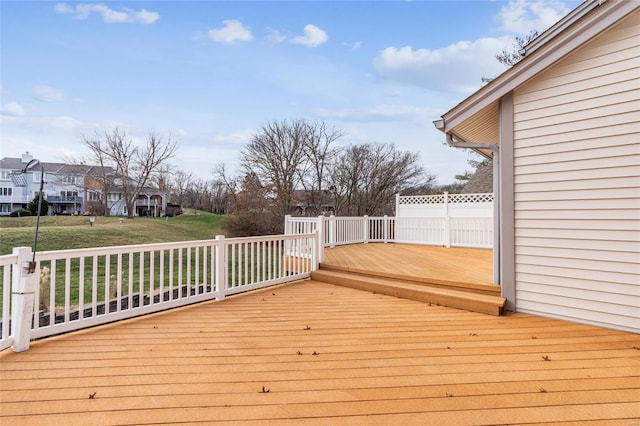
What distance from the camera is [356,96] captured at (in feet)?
54.2

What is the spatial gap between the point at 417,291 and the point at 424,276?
499 mm

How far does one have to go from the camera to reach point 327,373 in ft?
7.78

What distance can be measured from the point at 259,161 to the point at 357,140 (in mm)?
6178

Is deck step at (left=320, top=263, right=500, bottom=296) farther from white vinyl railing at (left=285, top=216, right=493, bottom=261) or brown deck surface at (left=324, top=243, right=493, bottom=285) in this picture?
white vinyl railing at (left=285, top=216, right=493, bottom=261)

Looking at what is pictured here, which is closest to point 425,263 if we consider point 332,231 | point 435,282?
point 435,282

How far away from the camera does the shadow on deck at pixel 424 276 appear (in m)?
4.22

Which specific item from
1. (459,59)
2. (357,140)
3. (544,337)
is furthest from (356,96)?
(544,337)

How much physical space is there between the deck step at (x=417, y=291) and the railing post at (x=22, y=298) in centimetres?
408

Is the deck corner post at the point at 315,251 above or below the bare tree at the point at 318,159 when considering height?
below

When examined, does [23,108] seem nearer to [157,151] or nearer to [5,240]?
[5,240]

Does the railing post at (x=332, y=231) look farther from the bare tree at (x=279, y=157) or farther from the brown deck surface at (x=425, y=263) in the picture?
the bare tree at (x=279, y=157)

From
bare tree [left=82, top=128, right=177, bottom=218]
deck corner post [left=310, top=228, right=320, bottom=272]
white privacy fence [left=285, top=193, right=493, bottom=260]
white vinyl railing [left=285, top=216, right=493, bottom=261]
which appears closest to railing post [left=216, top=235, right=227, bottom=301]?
deck corner post [left=310, top=228, right=320, bottom=272]

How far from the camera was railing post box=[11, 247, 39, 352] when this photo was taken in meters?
2.77

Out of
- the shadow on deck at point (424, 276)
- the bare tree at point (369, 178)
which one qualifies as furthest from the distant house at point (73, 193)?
the shadow on deck at point (424, 276)
